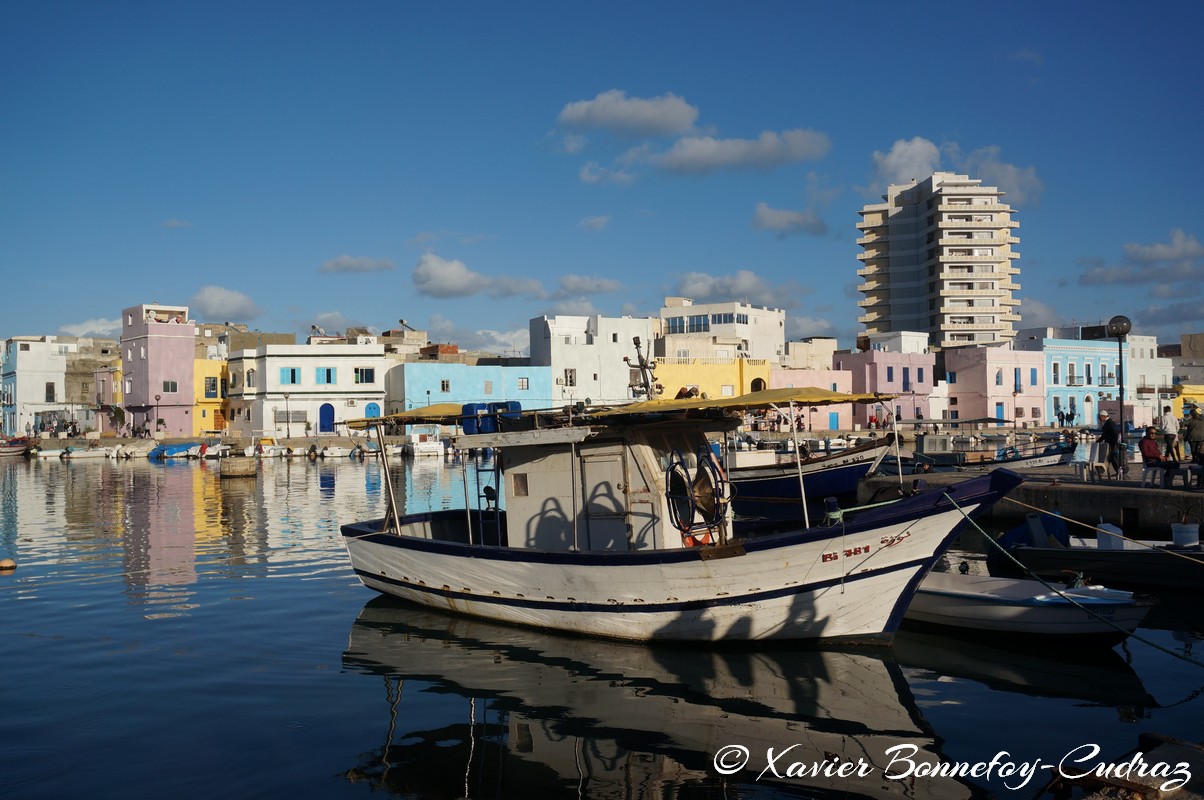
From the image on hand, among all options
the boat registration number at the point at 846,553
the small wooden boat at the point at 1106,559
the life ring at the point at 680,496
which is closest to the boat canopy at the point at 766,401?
the life ring at the point at 680,496

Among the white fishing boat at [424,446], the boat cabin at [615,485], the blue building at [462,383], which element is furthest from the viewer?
the blue building at [462,383]

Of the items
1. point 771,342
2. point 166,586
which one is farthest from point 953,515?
point 771,342

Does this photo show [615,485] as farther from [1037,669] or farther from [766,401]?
[1037,669]

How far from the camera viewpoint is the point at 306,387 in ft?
235

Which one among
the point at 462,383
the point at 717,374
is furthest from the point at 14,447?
the point at 717,374

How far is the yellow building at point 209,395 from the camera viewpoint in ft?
251

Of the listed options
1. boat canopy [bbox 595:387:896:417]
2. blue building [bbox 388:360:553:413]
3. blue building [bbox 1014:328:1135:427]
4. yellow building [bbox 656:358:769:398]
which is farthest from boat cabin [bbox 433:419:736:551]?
blue building [bbox 1014:328:1135:427]

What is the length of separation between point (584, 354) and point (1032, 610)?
61234 millimetres

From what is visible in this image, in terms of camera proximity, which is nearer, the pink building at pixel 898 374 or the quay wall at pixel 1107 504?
the quay wall at pixel 1107 504

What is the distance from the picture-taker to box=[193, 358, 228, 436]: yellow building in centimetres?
7650

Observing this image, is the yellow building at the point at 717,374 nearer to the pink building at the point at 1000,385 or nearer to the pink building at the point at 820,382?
the pink building at the point at 820,382

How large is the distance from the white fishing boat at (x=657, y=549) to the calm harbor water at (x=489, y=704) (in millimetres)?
466

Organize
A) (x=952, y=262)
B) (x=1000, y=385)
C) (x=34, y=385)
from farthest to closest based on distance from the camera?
(x=952, y=262) → (x=34, y=385) → (x=1000, y=385)

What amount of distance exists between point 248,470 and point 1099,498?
121 ft
